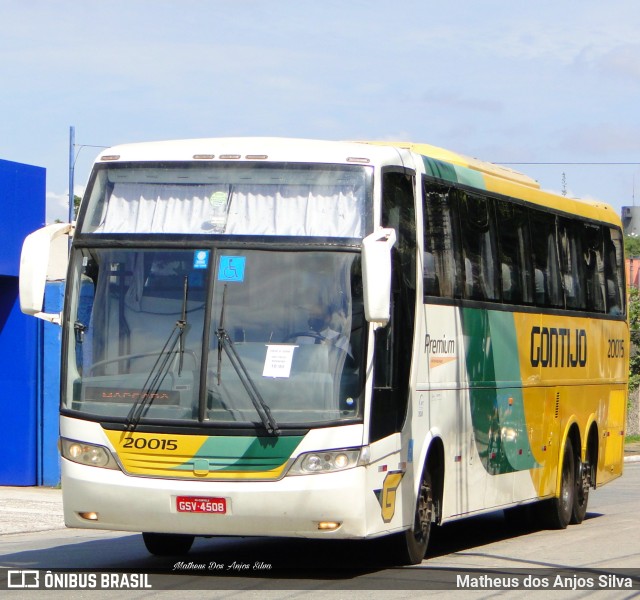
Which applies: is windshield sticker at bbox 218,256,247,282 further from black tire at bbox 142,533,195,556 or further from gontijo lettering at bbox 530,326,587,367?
gontijo lettering at bbox 530,326,587,367

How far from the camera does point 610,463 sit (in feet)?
58.5

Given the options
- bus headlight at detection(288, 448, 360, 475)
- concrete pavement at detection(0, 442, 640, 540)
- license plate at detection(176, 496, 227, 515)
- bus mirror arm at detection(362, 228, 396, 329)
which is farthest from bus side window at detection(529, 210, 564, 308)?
concrete pavement at detection(0, 442, 640, 540)

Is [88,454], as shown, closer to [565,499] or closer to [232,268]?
[232,268]

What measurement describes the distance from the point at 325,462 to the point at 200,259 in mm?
1847

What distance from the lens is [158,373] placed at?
10.1 meters

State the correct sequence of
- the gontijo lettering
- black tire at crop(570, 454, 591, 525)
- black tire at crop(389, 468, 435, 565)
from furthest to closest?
black tire at crop(570, 454, 591, 525), the gontijo lettering, black tire at crop(389, 468, 435, 565)

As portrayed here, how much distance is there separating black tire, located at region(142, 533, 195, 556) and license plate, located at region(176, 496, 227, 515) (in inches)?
82.8

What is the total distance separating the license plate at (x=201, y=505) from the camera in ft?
32.2

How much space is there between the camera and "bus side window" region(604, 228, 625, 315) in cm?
1766

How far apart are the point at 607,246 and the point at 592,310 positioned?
1.32m

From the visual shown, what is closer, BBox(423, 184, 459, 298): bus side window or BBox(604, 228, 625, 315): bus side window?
BBox(423, 184, 459, 298): bus side window

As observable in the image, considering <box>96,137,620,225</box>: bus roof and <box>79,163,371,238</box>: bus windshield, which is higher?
<box>96,137,620,225</box>: bus roof

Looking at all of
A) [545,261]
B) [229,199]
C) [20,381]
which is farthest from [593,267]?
[20,381]

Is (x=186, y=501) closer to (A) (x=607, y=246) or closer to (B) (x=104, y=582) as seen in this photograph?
(B) (x=104, y=582)
